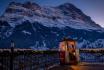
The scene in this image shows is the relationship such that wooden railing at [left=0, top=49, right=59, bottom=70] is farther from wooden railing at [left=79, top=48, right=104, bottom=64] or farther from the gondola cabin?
wooden railing at [left=79, top=48, right=104, bottom=64]

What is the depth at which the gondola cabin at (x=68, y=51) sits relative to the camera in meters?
22.4

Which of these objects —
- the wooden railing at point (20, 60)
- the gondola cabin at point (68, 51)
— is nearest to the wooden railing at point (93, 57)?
the gondola cabin at point (68, 51)

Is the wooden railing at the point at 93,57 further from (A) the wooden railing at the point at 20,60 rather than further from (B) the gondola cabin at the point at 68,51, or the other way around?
(A) the wooden railing at the point at 20,60

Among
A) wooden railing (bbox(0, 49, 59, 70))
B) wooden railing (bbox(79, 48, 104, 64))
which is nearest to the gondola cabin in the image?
wooden railing (bbox(79, 48, 104, 64))

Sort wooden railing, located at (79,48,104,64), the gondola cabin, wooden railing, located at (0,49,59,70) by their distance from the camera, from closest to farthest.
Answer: wooden railing, located at (0,49,59,70) < the gondola cabin < wooden railing, located at (79,48,104,64)

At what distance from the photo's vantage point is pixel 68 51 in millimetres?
22531

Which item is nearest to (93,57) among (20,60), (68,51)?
(68,51)

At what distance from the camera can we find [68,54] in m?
22.5

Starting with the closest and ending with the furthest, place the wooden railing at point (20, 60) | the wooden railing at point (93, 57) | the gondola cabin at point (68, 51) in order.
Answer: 1. the wooden railing at point (20, 60)
2. the gondola cabin at point (68, 51)
3. the wooden railing at point (93, 57)

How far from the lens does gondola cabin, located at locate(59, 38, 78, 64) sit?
22428mm

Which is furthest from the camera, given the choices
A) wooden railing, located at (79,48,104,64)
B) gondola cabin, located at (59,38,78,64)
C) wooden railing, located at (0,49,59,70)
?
wooden railing, located at (79,48,104,64)

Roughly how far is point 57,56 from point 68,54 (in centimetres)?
240

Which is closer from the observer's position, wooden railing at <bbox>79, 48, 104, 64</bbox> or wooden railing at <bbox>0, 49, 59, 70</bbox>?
wooden railing at <bbox>0, 49, 59, 70</bbox>

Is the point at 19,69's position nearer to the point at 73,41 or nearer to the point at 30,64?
the point at 30,64
